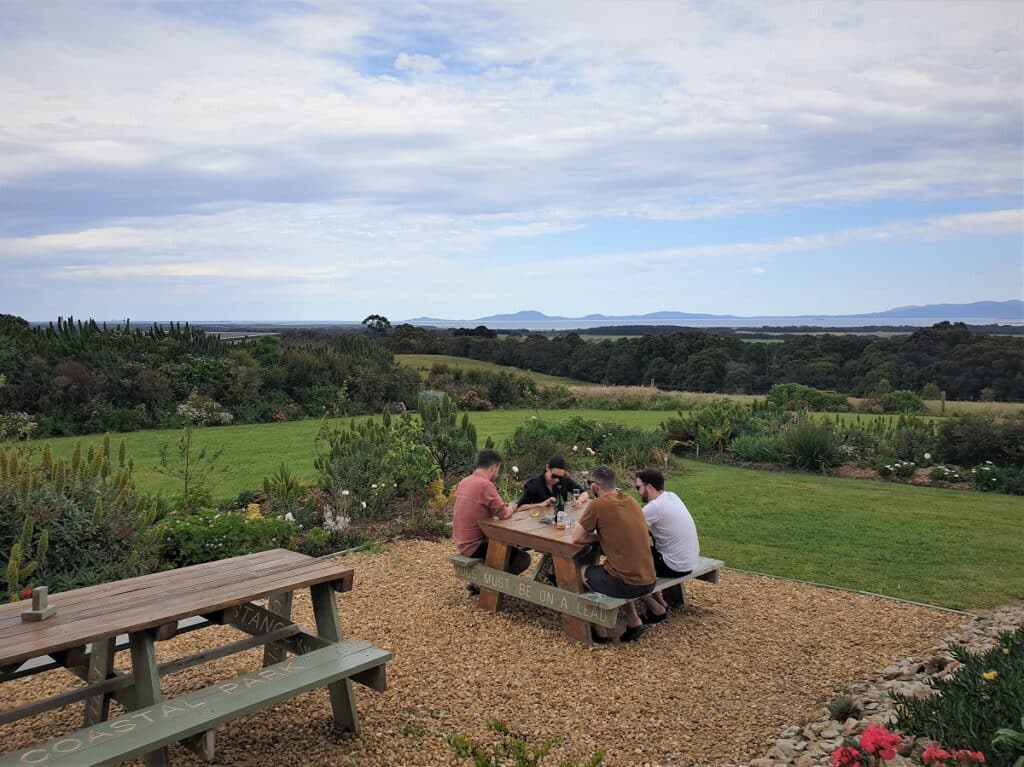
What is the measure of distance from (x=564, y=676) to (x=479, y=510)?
5.82ft

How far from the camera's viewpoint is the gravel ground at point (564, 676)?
172 inches

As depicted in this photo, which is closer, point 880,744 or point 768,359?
point 880,744

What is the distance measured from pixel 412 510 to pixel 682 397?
17.3 m

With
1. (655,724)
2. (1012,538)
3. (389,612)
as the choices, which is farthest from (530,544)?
(1012,538)

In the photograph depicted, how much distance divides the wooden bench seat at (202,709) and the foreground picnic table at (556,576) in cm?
185

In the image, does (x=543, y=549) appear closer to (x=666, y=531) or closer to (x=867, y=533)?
(x=666, y=531)

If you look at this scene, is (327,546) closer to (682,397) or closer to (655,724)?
(655,724)

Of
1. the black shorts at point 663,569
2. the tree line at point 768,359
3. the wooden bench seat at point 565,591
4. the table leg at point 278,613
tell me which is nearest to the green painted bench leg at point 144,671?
the table leg at point 278,613

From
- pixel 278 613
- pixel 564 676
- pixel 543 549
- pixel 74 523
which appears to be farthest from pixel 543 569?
pixel 74 523

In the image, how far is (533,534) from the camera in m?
6.18

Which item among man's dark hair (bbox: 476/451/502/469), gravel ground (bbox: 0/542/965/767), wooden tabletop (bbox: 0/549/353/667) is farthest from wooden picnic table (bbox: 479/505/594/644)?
wooden tabletop (bbox: 0/549/353/667)

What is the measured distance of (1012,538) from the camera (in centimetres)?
934

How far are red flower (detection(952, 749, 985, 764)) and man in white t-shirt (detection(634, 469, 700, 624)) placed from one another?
3139 mm

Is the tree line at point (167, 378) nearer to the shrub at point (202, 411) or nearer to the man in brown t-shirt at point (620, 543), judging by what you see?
the shrub at point (202, 411)
